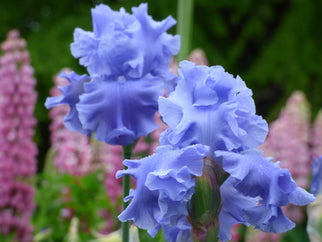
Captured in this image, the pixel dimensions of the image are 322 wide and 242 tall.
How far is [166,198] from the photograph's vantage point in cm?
56

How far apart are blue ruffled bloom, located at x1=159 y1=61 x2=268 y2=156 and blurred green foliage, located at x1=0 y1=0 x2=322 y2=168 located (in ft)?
11.3

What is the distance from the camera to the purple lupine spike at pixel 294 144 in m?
2.06

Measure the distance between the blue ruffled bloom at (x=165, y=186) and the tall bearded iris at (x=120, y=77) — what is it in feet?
0.67

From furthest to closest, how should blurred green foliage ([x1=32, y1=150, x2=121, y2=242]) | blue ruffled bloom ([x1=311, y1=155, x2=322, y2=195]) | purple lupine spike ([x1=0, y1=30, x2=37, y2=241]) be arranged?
1. purple lupine spike ([x1=0, y1=30, x2=37, y2=241])
2. blurred green foliage ([x1=32, y1=150, x2=121, y2=242])
3. blue ruffled bloom ([x1=311, y1=155, x2=322, y2=195])

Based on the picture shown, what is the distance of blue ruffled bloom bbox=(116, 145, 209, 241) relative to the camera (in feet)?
1.78

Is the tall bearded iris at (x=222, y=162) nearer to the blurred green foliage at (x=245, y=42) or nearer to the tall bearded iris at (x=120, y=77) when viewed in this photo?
the tall bearded iris at (x=120, y=77)

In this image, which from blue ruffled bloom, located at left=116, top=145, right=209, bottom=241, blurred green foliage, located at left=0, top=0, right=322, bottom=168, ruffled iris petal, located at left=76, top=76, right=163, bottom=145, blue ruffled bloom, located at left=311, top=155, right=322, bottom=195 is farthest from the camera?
blurred green foliage, located at left=0, top=0, right=322, bottom=168

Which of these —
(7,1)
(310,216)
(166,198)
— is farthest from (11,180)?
(7,1)

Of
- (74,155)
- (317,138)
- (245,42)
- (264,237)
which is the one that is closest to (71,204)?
(74,155)

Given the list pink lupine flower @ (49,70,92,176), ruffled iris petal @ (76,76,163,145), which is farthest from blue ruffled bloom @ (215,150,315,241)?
pink lupine flower @ (49,70,92,176)

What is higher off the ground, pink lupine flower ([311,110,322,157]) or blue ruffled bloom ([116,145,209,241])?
blue ruffled bloom ([116,145,209,241])

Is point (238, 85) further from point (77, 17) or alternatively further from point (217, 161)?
point (77, 17)

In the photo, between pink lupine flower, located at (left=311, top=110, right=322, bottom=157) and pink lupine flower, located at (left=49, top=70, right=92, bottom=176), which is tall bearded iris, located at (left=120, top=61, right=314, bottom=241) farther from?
pink lupine flower, located at (left=311, top=110, right=322, bottom=157)

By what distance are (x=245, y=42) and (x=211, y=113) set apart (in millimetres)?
4204
